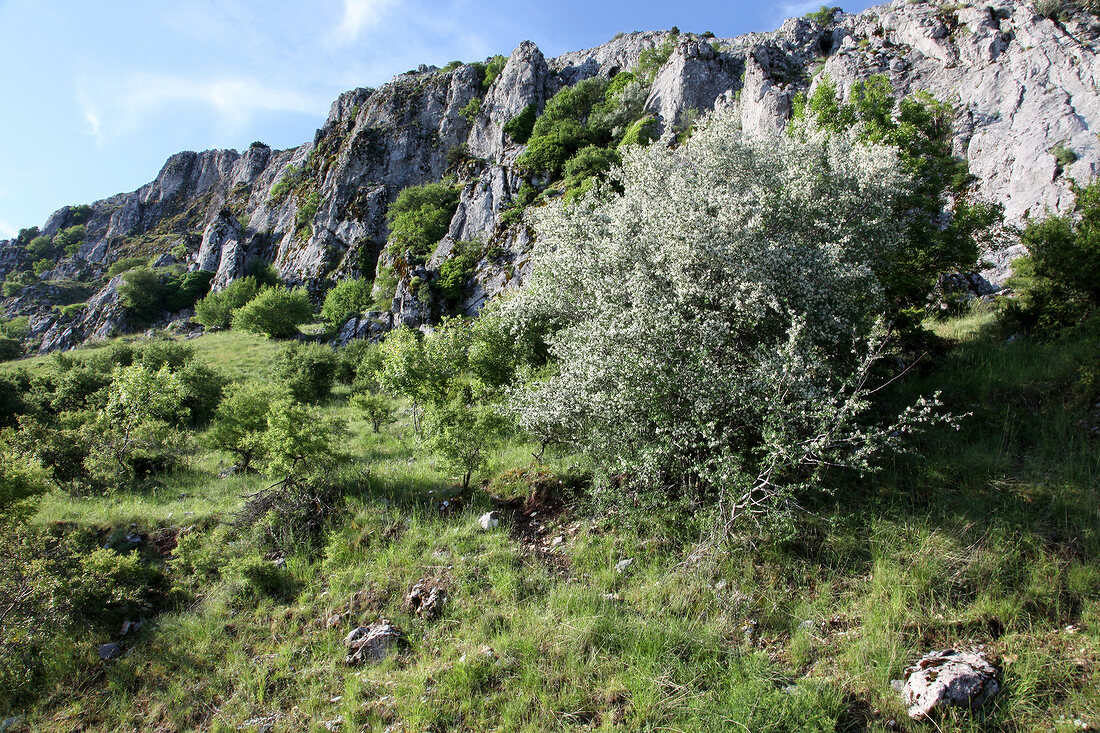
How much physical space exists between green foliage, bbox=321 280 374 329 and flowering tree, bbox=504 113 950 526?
144ft

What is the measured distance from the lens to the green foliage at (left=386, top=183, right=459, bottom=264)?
51347mm

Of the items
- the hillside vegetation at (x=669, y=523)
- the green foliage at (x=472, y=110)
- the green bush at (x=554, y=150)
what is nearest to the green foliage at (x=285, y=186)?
the green foliage at (x=472, y=110)

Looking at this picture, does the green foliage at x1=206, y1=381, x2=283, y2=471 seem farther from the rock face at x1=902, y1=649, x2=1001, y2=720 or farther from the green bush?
the green bush

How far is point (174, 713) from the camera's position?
4.94m

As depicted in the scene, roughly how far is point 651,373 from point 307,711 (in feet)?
18.3

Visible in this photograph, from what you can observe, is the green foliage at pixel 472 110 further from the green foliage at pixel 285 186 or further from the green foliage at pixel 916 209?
the green foliage at pixel 916 209

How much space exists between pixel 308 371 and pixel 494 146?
51743 mm

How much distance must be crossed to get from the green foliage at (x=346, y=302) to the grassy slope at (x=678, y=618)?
44.4m

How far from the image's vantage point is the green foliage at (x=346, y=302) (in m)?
48.3

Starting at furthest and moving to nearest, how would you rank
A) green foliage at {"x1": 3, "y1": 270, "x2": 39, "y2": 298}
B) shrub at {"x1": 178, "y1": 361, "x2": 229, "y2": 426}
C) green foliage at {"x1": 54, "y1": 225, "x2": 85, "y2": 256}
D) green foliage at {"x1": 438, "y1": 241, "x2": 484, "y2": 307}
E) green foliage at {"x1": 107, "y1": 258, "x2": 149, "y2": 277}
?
green foliage at {"x1": 54, "y1": 225, "x2": 85, "y2": 256}
green foliage at {"x1": 3, "y1": 270, "x2": 39, "y2": 298}
green foliage at {"x1": 107, "y1": 258, "x2": 149, "y2": 277}
green foliage at {"x1": 438, "y1": 241, "x2": 484, "y2": 307}
shrub at {"x1": 178, "y1": 361, "x2": 229, "y2": 426}

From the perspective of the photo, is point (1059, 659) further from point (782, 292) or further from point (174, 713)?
point (174, 713)

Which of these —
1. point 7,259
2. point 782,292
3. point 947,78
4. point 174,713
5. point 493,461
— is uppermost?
point 7,259

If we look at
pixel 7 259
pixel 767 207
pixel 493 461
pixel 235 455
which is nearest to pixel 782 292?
pixel 767 207

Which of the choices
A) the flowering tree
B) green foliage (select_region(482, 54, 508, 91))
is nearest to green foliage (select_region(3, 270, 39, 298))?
green foliage (select_region(482, 54, 508, 91))
